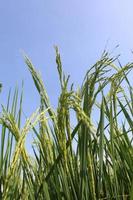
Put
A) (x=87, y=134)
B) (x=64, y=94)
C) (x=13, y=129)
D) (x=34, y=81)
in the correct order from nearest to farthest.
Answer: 1. (x=64, y=94)
2. (x=87, y=134)
3. (x=13, y=129)
4. (x=34, y=81)

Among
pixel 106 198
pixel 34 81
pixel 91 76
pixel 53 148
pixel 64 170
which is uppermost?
pixel 34 81

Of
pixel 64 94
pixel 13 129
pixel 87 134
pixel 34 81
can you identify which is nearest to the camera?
pixel 64 94

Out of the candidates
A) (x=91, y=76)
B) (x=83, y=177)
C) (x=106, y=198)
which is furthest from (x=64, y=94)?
(x=106, y=198)

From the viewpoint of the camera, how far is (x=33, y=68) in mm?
1551

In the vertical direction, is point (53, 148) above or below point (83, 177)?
above

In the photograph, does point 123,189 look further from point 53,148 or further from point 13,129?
point 13,129

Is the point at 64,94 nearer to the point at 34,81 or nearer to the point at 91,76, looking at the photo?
the point at 91,76

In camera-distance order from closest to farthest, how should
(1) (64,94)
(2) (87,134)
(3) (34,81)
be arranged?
(1) (64,94) → (2) (87,134) → (3) (34,81)

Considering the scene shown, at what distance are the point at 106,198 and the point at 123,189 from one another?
75 mm

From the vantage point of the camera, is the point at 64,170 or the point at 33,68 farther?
the point at 33,68

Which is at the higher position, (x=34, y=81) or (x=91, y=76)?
(x=34, y=81)

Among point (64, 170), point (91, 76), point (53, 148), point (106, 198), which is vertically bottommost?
point (106, 198)

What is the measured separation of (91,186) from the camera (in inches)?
50.2

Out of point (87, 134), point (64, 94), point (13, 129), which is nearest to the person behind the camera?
point (64, 94)
